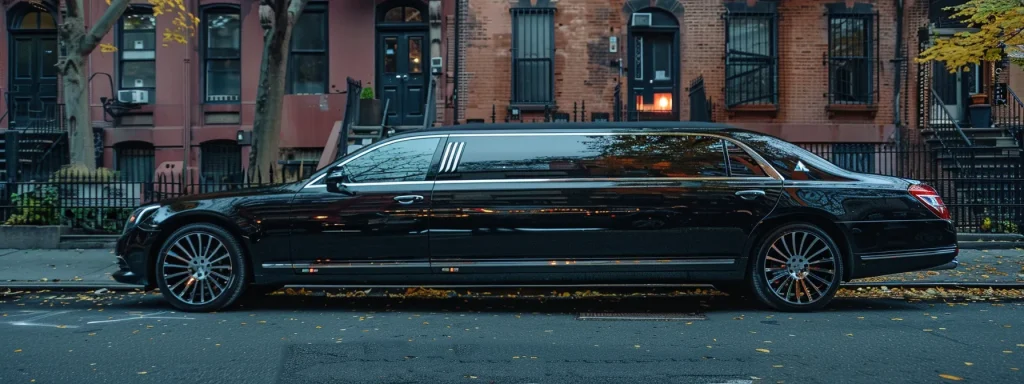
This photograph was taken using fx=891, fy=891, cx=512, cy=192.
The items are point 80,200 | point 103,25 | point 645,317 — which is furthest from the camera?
point 103,25

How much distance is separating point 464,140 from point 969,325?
4.22 meters

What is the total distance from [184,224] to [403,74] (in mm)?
11811

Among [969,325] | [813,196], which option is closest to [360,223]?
[813,196]

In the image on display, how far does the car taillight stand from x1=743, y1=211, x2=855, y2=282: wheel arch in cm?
71

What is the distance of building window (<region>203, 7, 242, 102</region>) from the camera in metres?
19.4

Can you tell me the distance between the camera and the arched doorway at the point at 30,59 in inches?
781

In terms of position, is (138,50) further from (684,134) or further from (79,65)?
(684,134)

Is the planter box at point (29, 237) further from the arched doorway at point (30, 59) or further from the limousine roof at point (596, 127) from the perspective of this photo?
the limousine roof at point (596, 127)

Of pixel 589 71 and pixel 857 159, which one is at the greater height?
pixel 589 71

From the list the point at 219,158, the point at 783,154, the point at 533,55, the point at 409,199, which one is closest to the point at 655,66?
the point at 533,55

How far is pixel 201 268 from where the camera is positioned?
297 inches

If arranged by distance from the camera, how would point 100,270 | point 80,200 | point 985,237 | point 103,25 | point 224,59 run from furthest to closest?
point 224,59 < point 103,25 < point 80,200 < point 985,237 < point 100,270

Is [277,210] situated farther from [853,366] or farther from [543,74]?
[543,74]

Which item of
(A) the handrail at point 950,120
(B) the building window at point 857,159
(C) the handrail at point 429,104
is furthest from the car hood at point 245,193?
(A) the handrail at point 950,120
